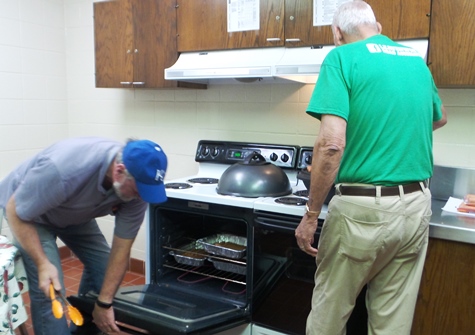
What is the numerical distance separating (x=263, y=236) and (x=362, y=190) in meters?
0.69

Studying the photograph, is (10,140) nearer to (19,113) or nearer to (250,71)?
(19,113)

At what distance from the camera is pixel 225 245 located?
7.80 feet

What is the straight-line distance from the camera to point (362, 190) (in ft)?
5.11

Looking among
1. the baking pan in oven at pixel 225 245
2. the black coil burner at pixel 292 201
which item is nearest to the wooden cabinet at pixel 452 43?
the black coil burner at pixel 292 201

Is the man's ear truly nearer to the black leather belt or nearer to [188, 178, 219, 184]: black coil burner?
the black leather belt

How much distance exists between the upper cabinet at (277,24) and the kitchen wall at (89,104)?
403 millimetres

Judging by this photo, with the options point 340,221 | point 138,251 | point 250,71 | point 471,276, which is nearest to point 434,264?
point 471,276

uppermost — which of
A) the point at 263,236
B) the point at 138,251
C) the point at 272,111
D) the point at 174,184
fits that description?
the point at 272,111

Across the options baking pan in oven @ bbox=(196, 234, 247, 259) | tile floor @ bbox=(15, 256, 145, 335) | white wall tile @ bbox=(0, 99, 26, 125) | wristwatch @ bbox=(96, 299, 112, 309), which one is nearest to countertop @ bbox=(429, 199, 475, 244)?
baking pan in oven @ bbox=(196, 234, 247, 259)

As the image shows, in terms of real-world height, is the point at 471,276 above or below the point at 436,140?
below

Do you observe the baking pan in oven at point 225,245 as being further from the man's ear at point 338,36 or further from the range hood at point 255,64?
the man's ear at point 338,36

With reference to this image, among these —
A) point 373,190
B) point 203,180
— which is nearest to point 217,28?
point 203,180

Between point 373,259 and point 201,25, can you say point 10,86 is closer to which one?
point 201,25

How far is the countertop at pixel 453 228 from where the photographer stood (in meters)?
1.66
